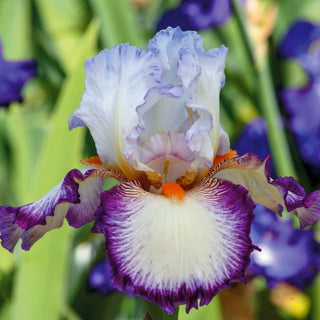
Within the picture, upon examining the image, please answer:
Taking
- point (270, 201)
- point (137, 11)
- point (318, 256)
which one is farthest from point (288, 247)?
point (137, 11)

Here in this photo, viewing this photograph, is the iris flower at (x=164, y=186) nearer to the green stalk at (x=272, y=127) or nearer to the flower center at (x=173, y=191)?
the flower center at (x=173, y=191)

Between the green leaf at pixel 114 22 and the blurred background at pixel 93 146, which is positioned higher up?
the green leaf at pixel 114 22

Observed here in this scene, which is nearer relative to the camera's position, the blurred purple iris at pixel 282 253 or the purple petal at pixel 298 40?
the blurred purple iris at pixel 282 253

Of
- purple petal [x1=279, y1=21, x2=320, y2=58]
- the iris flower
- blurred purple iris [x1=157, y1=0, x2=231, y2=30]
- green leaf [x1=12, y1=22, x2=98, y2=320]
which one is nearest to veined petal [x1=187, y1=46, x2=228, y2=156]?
the iris flower

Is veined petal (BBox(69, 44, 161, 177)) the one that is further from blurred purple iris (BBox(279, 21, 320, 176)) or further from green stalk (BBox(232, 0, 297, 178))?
blurred purple iris (BBox(279, 21, 320, 176))

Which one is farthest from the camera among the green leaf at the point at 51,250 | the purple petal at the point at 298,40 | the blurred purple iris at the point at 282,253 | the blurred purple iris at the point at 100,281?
the purple petal at the point at 298,40

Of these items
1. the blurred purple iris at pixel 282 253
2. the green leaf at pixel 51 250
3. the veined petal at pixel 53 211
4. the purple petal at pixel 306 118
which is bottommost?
the blurred purple iris at pixel 282 253

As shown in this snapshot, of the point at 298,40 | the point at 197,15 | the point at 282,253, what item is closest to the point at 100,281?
the point at 282,253

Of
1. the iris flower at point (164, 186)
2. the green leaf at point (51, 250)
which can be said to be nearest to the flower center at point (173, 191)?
the iris flower at point (164, 186)
